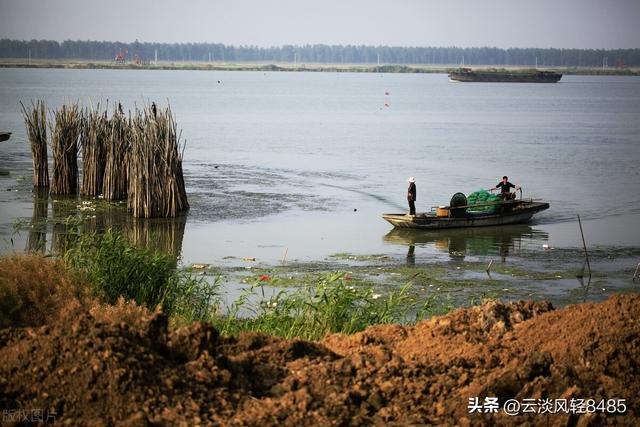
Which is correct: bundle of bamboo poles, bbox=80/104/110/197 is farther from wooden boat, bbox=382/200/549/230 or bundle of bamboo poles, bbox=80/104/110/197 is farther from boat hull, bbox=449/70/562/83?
boat hull, bbox=449/70/562/83

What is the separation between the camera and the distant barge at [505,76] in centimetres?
17412

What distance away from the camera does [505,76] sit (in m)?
175

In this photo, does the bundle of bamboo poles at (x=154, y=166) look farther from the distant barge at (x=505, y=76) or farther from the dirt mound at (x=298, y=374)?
the distant barge at (x=505, y=76)

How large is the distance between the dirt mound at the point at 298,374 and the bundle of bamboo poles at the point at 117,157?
1694 centimetres

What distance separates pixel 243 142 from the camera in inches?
1945

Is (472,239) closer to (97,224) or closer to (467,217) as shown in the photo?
(467,217)

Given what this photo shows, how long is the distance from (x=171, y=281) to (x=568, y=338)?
6387 mm

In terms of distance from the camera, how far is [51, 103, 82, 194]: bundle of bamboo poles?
26375 millimetres

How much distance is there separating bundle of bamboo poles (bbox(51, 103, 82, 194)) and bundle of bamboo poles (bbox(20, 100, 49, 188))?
52 cm

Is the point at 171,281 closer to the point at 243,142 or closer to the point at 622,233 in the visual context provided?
the point at 622,233

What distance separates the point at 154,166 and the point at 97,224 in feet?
6.48

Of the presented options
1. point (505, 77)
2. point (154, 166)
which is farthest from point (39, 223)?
point (505, 77)

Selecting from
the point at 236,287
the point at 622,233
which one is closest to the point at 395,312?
the point at 236,287

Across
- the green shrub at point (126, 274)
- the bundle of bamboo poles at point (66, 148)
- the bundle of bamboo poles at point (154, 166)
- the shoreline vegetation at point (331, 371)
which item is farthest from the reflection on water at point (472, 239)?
the shoreline vegetation at point (331, 371)
